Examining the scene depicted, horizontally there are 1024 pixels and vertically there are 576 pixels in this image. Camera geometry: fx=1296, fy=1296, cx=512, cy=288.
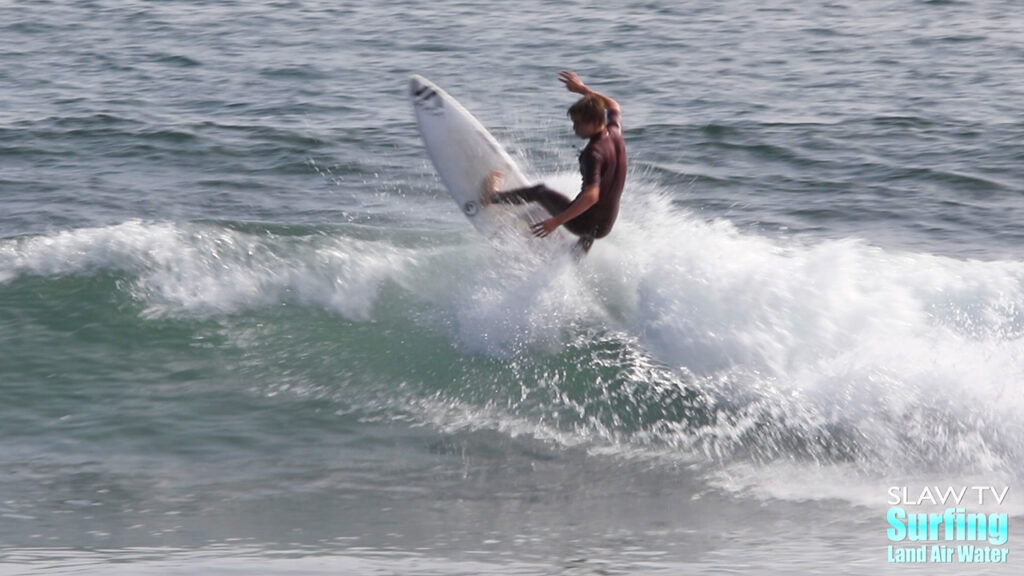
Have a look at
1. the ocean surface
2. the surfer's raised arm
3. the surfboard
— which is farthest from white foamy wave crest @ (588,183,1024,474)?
the surfer's raised arm

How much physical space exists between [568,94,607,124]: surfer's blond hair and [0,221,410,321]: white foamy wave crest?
7.41ft

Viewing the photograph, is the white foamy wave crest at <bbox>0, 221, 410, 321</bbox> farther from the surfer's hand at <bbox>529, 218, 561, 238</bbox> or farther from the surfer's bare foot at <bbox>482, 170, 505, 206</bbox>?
the surfer's hand at <bbox>529, 218, 561, 238</bbox>

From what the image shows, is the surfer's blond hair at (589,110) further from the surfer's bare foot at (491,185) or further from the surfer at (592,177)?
the surfer's bare foot at (491,185)

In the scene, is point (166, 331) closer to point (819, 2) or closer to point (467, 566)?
point (467, 566)

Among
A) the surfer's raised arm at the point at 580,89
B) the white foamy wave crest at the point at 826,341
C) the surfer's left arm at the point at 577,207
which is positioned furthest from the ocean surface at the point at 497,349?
the surfer's raised arm at the point at 580,89

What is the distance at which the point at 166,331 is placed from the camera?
8.98 metres

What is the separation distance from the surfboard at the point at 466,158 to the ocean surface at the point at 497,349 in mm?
291

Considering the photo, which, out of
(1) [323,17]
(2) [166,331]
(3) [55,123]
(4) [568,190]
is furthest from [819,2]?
(2) [166,331]

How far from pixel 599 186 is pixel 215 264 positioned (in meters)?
3.17

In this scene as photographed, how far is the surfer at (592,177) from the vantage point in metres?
8.08

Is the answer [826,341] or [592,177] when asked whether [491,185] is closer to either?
[592,177]

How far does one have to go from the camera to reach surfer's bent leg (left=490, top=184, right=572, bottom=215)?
28.4ft

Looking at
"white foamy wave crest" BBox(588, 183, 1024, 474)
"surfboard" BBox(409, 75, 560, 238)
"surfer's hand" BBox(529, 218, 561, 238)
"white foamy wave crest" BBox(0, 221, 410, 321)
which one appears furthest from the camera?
"white foamy wave crest" BBox(0, 221, 410, 321)

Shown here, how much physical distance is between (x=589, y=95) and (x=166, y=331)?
3.37 meters
